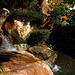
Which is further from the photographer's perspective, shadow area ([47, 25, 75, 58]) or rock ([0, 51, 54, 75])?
shadow area ([47, 25, 75, 58])

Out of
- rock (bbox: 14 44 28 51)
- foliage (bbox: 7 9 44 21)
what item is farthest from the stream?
foliage (bbox: 7 9 44 21)

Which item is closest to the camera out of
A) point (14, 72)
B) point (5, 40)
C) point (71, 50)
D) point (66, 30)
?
point (14, 72)

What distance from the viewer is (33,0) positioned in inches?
349

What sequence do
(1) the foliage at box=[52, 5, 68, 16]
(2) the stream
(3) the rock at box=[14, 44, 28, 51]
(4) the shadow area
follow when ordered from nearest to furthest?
1. (2) the stream
2. (1) the foliage at box=[52, 5, 68, 16]
3. (3) the rock at box=[14, 44, 28, 51]
4. (4) the shadow area

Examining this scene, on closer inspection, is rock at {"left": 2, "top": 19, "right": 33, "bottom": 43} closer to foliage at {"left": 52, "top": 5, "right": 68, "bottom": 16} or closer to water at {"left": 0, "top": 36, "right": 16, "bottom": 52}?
water at {"left": 0, "top": 36, "right": 16, "bottom": 52}

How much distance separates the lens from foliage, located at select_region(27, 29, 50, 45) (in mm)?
6795

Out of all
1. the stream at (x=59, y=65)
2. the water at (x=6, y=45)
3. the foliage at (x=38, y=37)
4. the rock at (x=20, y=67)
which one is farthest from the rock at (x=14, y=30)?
the rock at (x=20, y=67)

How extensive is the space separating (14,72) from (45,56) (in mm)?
4102

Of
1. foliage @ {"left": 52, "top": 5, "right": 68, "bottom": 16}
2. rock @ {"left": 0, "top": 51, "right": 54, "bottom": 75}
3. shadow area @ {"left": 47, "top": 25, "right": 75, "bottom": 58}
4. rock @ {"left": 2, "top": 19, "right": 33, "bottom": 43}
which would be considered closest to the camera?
rock @ {"left": 0, "top": 51, "right": 54, "bottom": 75}

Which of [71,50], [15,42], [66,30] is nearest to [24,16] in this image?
[15,42]

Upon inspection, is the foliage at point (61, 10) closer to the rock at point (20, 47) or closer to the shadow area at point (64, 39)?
the shadow area at point (64, 39)

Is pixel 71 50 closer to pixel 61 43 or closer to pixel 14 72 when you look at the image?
pixel 61 43

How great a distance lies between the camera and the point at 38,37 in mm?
6891

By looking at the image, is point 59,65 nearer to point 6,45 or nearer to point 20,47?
point 20,47
